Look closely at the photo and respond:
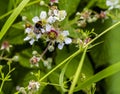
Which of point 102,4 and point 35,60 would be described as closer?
point 35,60

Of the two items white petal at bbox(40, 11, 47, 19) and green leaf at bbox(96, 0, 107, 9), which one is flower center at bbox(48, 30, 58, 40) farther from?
green leaf at bbox(96, 0, 107, 9)

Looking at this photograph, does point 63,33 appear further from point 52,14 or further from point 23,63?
point 23,63

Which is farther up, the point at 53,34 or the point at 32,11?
the point at 32,11

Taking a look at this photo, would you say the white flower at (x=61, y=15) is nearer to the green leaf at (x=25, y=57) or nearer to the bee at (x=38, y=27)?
the bee at (x=38, y=27)

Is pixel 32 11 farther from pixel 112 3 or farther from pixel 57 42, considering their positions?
pixel 112 3

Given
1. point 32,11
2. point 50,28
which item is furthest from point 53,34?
point 32,11

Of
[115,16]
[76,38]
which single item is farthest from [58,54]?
[115,16]

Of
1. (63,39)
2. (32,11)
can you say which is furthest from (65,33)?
(32,11)

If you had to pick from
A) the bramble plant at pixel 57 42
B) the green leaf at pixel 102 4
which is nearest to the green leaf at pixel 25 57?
the bramble plant at pixel 57 42

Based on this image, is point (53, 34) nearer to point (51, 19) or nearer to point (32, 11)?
point (51, 19)
